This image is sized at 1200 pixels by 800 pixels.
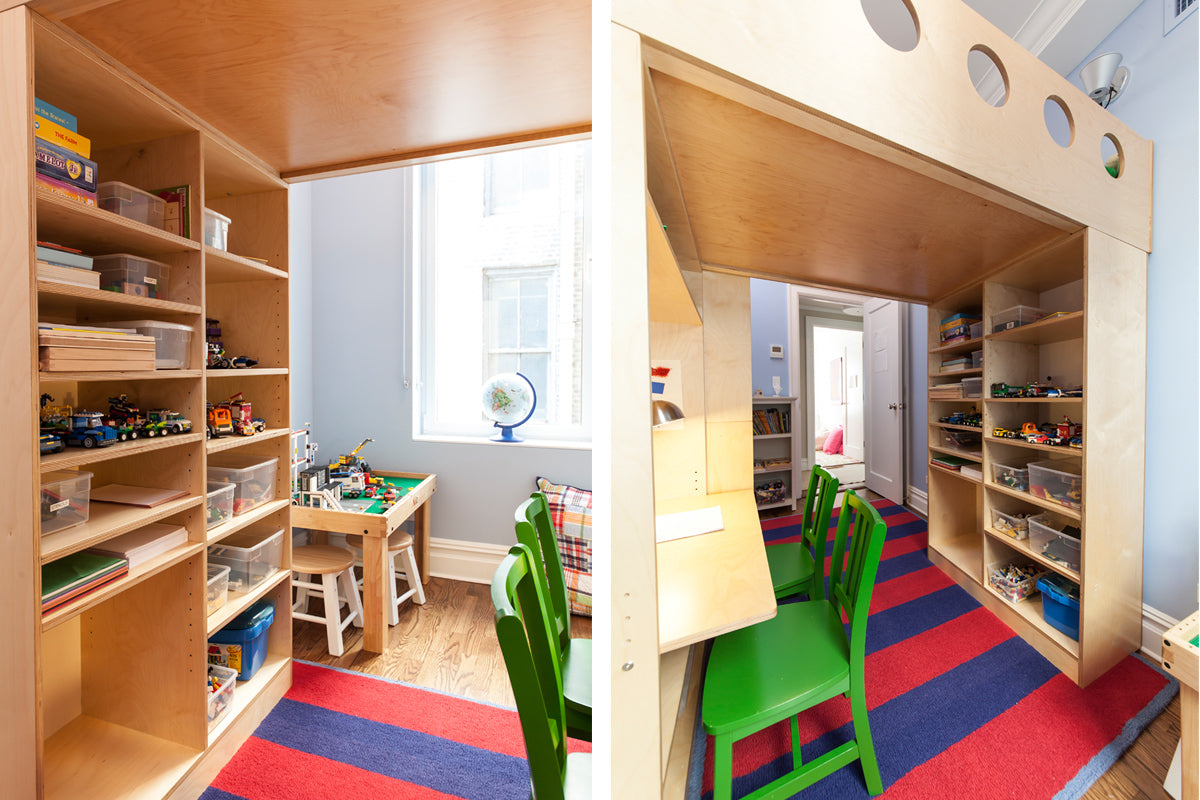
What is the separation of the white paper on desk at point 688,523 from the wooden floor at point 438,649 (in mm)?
820

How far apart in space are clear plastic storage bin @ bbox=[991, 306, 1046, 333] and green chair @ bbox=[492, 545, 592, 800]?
8.30ft

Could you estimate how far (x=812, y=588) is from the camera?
184 centimetres

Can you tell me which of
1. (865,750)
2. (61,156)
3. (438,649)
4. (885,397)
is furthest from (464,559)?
(885,397)

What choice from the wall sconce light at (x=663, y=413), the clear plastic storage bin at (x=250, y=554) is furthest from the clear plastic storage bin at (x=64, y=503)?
the wall sconce light at (x=663, y=413)

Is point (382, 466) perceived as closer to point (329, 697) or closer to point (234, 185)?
point (329, 697)

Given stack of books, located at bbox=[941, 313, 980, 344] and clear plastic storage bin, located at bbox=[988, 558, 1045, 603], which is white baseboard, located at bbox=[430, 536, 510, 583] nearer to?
clear plastic storage bin, located at bbox=[988, 558, 1045, 603]

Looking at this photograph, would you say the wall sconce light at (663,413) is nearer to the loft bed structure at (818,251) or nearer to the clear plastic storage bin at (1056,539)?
the loft bed structure at (818,251)

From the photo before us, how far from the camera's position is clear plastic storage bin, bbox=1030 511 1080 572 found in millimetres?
1854

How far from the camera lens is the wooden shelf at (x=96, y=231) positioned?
0.99 m

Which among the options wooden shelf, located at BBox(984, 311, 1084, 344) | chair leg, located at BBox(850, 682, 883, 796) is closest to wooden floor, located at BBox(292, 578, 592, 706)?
chair leg, located at BBox(850, 682, 883, 796)

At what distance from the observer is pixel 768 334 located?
4531mm

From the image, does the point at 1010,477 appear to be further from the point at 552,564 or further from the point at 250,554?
the point at 250,554

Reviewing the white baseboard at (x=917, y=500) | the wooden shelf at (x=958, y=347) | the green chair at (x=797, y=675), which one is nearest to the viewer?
the green chair at (x=797, y=675)

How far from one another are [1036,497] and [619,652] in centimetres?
235
